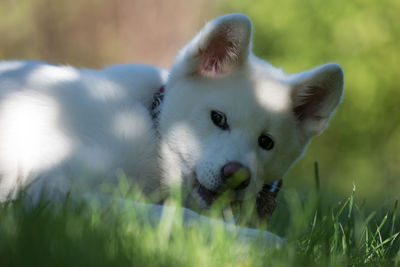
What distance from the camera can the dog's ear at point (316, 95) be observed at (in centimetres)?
289

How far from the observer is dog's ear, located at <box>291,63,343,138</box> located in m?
2.89

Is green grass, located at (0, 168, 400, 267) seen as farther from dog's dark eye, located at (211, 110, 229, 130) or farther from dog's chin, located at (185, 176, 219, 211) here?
dog's dark eye, located at (211, 110, 229, 130)

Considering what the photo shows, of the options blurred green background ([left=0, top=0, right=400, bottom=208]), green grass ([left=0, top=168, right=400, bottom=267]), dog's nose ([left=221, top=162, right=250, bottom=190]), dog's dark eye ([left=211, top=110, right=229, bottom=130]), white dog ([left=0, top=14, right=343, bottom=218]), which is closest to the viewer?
green grass ([left=0, top=168, right=400, bottom=267])

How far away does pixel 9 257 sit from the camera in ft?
4.58

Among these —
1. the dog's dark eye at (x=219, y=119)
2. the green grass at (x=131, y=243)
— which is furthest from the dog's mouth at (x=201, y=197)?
the green grass at (x=131, y=243)

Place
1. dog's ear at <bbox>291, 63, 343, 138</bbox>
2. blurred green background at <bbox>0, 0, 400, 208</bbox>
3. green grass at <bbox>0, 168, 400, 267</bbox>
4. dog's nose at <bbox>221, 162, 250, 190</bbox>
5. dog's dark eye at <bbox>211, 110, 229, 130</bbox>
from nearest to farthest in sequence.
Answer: green grass at <bbox>0, 168, 400, 267</bbox> → dog's nose at <bbox>221, 162, 250, 190</bbox> → dog's dark eye at <bbox>211, 110, 229, 130</bbox> → dog's ear at <bbox>291, 63, 343, 138</bbox> → blurred green background at <bbox>0, 0, 400, 208</bbox>

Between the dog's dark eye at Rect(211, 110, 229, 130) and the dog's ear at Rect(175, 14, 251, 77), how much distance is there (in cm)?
23

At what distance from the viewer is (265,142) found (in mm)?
2777

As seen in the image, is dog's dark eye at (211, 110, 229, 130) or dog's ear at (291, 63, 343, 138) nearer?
dog's dark eye at (211, 110, 229, 130)

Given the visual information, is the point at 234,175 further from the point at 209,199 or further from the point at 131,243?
the point at 131,243

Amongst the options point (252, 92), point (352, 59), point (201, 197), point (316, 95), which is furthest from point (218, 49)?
point (352, 59)

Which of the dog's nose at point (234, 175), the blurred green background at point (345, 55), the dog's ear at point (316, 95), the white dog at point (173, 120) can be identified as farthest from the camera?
the blurred green background at point (345, 55)

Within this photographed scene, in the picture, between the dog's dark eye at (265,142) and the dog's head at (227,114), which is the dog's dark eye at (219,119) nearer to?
the dog's head at (227,114)

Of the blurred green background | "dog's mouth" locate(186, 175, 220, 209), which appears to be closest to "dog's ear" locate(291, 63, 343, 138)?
"dog's mouth" locate(186, 175, 220, 209)
